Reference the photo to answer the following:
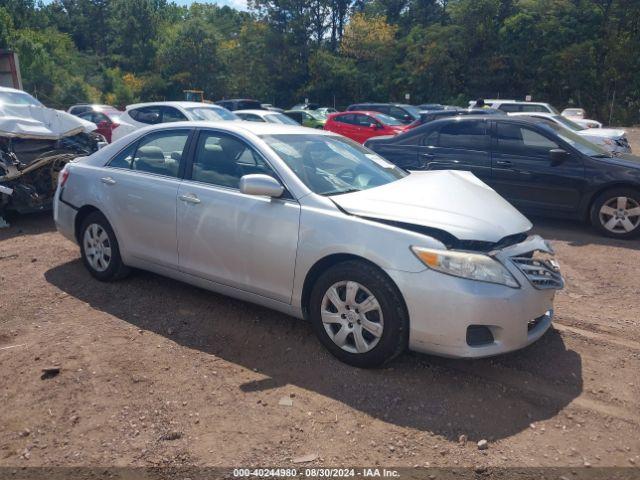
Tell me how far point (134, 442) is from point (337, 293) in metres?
1.51

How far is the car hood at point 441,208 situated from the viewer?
3578 mm

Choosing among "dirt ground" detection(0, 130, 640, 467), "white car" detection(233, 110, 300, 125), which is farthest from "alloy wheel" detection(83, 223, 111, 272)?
"white car" detection(233, 110, 300, 125)

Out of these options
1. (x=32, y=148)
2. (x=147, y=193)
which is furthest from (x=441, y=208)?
(x=32, y=148)

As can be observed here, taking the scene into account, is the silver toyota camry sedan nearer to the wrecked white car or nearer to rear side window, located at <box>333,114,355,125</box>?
the wrecked white car

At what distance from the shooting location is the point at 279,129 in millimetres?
4668

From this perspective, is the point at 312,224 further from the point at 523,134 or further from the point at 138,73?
the point at 138,73

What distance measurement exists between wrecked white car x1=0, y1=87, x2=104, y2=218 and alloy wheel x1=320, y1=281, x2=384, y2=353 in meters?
5.48

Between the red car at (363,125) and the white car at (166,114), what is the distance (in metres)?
6.13

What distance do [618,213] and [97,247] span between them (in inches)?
248

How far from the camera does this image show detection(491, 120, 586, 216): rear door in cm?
744

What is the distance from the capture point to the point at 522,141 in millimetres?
7867

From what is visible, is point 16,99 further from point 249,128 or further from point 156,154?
point 249,128

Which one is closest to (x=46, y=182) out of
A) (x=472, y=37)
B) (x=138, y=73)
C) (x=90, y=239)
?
(x=90, y=239)

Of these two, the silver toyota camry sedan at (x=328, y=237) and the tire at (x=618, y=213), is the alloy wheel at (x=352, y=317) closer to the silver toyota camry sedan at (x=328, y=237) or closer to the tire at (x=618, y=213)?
the silver toyota camry sedan at (x=328, y=237)
